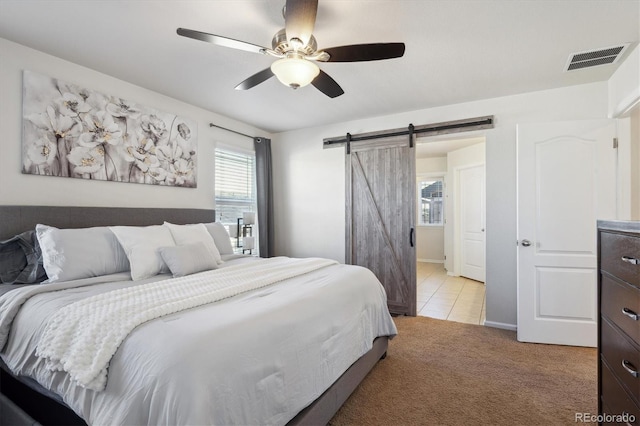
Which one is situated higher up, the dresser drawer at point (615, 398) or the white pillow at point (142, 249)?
the white pillow at point (142, 249)

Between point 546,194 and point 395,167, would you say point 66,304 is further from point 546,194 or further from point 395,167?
point 546,194

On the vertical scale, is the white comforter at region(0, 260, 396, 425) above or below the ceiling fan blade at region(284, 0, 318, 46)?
below

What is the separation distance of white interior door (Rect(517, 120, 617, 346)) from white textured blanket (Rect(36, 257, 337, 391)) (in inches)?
107

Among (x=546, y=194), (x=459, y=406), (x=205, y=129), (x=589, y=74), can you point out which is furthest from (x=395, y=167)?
(x=459, y=406)

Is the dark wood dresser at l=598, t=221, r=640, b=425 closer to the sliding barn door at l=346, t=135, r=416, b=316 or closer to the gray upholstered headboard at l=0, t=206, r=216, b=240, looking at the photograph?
the sliding barn door at l=346, t=135, r=416, b=316

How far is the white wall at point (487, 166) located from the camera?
10.6 feet

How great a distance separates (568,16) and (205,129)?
3637 millimetres

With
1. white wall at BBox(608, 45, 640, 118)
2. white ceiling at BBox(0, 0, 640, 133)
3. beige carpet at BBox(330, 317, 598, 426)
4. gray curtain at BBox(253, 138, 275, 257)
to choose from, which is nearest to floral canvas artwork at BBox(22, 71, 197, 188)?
white ceiling at BBox(0, 0, 640, 133)

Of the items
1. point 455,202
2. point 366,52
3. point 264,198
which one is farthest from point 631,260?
point 455,202

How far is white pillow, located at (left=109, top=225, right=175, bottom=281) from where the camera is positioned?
2291 mm

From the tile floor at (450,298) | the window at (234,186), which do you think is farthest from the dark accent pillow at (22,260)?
the tile floor at (450,298)

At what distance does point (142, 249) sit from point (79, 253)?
389mm

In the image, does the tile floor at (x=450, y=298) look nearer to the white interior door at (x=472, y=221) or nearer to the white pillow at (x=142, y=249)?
the white interior door at (x=472, y=221)

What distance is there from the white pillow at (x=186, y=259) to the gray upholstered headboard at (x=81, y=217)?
0.78 metres
